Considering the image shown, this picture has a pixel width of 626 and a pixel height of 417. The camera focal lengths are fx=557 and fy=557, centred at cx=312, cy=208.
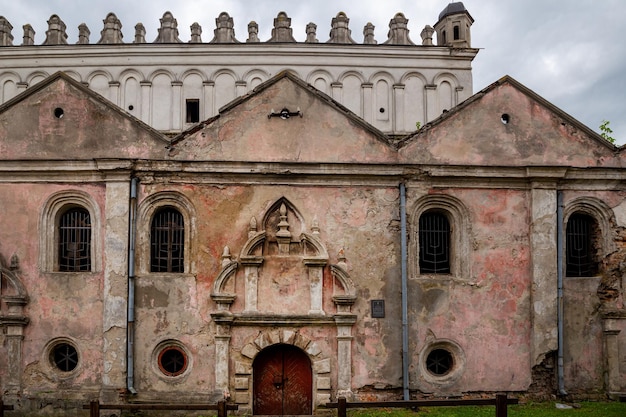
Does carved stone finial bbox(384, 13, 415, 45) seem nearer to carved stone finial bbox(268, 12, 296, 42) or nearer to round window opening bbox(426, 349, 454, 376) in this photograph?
carved stone finial bbox(268, 12, 296, 42)

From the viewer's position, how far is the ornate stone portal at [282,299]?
42.8 feet

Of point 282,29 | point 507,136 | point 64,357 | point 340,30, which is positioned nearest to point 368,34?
point 340,30

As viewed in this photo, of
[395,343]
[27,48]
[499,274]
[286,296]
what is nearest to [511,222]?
[499,274]

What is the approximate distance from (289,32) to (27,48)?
11.8 metres

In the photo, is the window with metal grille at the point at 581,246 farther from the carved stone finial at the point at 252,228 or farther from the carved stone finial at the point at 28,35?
the carved stone finial at the point at 28,35

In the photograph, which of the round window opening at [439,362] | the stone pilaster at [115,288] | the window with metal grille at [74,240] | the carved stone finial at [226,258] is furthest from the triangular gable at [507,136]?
the window with metal grille at [74,240]

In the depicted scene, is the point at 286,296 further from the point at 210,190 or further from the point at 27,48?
the point at 27,48

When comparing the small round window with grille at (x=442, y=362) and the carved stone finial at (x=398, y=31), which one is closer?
the small round window with grille at (x=442, y=362)

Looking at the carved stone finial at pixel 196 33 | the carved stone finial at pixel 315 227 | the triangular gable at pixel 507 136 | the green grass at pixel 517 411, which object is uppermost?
the carved stone finial at pixel 196 33

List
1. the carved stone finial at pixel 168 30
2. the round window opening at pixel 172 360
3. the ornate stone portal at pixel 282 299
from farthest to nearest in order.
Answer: the carved stone finial at pixel 168 30 → the round window opening at pixel 172 360 → the ornate stone portal at pixel 282 299

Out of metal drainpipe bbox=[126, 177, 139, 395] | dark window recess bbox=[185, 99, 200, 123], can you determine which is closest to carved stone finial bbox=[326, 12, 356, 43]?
dark window recess bbox=[185, 99, 200, 123]

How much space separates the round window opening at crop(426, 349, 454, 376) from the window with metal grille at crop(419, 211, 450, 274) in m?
1.98

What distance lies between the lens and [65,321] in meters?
13.2

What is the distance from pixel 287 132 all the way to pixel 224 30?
13203mm
